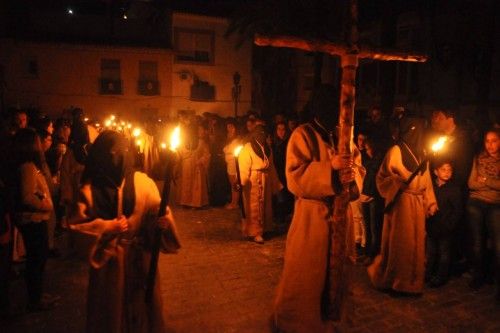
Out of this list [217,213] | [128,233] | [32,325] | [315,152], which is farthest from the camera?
[217,213]

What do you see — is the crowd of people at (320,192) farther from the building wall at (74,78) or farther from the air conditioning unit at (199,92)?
the air conditioning unit at (199,92)

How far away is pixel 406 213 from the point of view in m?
5.77

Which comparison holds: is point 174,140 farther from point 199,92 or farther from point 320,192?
point 199,92

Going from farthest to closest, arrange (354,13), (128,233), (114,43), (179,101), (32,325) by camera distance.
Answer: (179,101), (114,43), (32,325), (354,13), (128,233)

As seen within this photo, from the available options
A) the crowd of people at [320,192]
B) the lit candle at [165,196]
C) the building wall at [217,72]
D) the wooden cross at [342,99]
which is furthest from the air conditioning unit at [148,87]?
the lit candle at [165,196]

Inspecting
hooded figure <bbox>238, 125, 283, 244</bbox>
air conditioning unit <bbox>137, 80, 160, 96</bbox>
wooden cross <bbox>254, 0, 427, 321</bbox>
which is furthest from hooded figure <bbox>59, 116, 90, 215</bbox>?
air conditioning unit <bbox>137, 80, 160, 96</bbox>

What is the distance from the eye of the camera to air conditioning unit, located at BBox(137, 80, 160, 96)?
1296 inches

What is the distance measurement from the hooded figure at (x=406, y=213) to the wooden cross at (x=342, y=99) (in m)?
1.80

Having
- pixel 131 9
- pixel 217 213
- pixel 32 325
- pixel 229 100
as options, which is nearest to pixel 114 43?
pixel 131 9

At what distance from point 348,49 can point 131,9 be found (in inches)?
1439

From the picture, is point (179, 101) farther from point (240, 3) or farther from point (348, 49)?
point (348, 49)

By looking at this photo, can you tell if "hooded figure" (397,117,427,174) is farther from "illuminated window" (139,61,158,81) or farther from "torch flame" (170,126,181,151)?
"illuminated window" (139,61,158,81)

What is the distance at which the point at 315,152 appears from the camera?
4258 millimetres

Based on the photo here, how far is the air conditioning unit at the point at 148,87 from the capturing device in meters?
32.9
